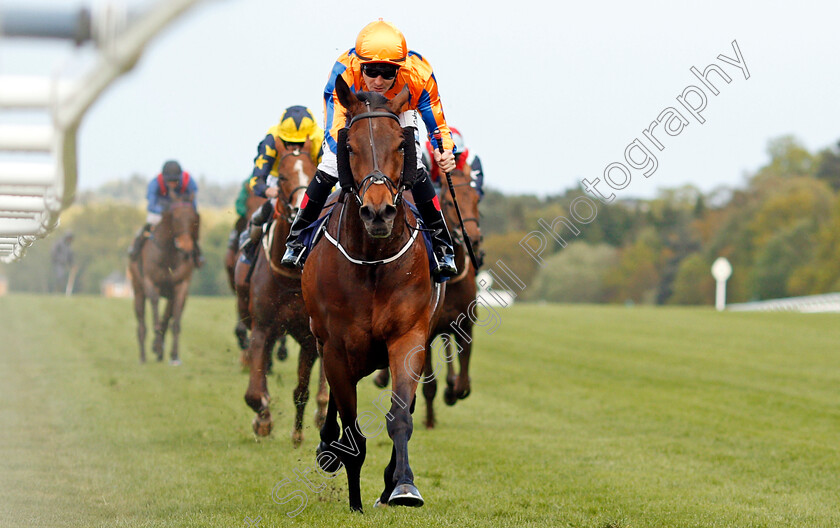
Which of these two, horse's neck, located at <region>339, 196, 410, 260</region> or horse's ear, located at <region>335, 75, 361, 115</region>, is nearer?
horse's ear, located at <region>335, 75, 361, 115</region>

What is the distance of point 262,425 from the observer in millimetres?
8484

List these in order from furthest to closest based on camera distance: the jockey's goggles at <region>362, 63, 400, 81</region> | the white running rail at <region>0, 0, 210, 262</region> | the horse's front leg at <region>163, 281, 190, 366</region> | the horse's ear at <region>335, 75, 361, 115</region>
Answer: the horse's front leg at <region>163, 281, 190, 366</region> < the jockey's goggles at <region>362, 63, 400, 81</region> < the horse's ear at <region>335, 75, 361, 115</region> < the white running rail at <region>0, 0, 210, 262</region>

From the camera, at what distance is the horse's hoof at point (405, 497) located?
17.5 ft

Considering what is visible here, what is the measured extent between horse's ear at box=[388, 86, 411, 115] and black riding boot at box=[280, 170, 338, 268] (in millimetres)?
807

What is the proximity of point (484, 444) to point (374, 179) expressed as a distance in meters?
4.38

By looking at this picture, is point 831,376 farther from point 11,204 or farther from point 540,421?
point 11,204

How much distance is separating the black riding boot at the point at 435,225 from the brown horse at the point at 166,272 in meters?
9.37

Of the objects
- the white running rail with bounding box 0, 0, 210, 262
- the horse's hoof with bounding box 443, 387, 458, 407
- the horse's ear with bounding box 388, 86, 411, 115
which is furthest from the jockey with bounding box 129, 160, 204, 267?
the white running rail with bounding box 0, 0, 210, 262

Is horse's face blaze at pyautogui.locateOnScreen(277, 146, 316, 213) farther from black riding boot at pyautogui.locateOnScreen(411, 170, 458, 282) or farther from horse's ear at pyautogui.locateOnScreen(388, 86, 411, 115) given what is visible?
horse's ear at pyautogui.locateOnScreen(388, 86, 411, 115)

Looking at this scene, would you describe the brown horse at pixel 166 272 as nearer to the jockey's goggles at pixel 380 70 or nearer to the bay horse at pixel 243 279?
the bay horse at pixel 243 279

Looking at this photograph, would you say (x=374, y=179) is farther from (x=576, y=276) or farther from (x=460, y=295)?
(x=576, y=276)

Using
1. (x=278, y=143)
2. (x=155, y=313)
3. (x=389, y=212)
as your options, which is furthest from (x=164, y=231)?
(x=389, y=212)

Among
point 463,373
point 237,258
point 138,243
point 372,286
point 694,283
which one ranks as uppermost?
point 138,243

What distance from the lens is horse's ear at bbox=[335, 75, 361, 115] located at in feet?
18.5
